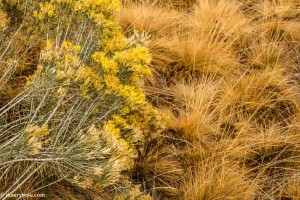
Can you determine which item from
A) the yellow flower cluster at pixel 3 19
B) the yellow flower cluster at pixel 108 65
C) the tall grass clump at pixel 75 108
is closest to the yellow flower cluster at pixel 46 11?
the tall grass clump at pixel 75 108

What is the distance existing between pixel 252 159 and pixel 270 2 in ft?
6.19

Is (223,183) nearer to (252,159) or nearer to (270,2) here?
(252,159)

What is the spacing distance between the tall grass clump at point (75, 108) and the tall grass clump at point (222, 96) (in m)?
0.31

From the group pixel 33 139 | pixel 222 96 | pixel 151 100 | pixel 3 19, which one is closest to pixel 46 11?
pixel 3 19

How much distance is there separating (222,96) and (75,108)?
119cm

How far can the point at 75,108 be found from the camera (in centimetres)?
224

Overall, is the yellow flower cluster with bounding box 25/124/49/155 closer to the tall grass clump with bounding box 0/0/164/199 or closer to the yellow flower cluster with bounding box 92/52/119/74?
the tall grass clump with bounding box 0/0/164/199

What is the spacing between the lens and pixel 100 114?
223cm

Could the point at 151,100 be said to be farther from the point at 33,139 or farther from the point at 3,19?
the point at 33,139

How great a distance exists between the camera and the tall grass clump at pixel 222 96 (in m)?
2.53

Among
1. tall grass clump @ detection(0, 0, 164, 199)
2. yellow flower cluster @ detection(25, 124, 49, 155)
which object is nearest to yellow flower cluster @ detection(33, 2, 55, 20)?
tall grass clump @ detection(0, 0, 164, 199)

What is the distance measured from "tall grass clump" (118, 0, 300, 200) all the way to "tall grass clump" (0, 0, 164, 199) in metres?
0.31

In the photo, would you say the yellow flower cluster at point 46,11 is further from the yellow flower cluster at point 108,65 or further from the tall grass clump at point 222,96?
the tall grass clump at point 222,96

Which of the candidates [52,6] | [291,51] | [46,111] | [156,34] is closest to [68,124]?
[46,111]
